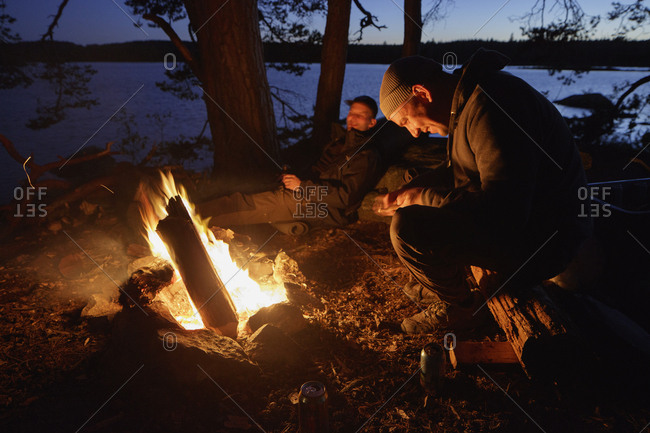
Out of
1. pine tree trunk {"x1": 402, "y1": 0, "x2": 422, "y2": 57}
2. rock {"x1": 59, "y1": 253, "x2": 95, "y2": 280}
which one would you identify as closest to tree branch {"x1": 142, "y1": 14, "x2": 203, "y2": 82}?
rock {"x1": 59, "y1": 253, "x2": 95, "y2": 280}

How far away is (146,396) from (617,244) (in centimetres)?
408

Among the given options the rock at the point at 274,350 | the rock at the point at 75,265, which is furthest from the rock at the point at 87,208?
the rock at the point at 274,350

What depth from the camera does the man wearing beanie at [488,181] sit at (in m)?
2.09

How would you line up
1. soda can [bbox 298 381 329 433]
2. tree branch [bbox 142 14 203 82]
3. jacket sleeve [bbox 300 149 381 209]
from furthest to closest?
tree branch [bbox 142 14 203 82], jacket sleeve [bbox 300 149 381 209], soda can [bbox 298 381 329 433]

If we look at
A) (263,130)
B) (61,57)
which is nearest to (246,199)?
(263,130)

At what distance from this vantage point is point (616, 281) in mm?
3430

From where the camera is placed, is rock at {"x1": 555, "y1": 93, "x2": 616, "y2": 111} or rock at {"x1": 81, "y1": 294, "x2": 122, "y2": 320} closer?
rock at {"x1": 81, "y1": 294, "x2": 122, "y2": 320}

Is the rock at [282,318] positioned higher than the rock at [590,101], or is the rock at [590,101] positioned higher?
the rock at [590,101]

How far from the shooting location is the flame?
3291 mm

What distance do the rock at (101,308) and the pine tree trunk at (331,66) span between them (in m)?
4.62

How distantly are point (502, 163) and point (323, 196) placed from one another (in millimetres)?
2799

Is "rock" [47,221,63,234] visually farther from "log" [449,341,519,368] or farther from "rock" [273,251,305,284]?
"log" [449,341,519,368]

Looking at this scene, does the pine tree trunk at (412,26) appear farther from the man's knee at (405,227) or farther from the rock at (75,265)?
the rock at (75,265)

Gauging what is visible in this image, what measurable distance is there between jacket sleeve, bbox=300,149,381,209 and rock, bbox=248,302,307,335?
1943 mm
